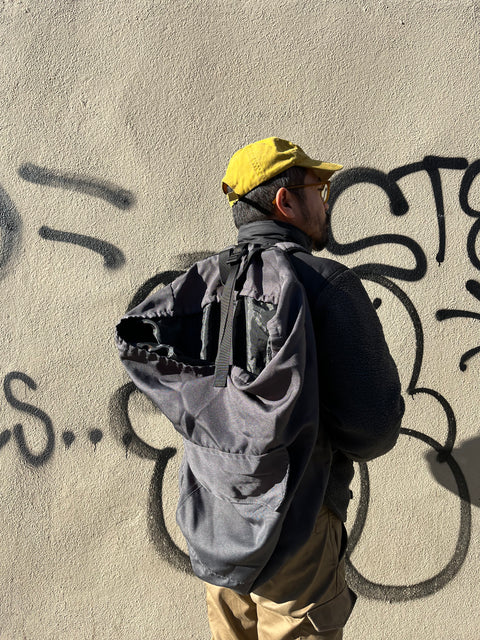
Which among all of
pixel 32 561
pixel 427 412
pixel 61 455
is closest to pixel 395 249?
pixel 427 412

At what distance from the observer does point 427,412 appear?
2061 millimetres

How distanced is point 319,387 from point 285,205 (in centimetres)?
43

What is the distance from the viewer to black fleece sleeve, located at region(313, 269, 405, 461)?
3.72ft

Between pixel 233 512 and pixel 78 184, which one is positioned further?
pixel 78 184

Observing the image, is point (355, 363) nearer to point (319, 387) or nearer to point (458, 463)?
point (319, 387)

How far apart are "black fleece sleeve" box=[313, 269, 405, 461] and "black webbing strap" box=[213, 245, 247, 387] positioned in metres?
0.19

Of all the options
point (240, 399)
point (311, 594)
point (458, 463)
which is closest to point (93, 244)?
point (240, 399)

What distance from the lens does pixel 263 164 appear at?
1277 mm

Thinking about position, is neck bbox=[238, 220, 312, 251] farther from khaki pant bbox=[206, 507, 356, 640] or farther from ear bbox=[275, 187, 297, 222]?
khaki pant bbox=[206, 507, 356, 640]

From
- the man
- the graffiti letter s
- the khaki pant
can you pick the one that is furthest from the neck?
the graffiti letter s

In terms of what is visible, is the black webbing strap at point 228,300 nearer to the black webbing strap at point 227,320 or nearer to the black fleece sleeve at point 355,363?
the black webbing strap at point 227,320

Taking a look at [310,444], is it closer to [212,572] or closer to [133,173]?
[212,572]

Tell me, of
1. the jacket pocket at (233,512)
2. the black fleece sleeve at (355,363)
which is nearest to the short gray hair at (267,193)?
the black fleece sleeve at (355,363)

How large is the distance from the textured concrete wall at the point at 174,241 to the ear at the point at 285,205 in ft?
2.53
